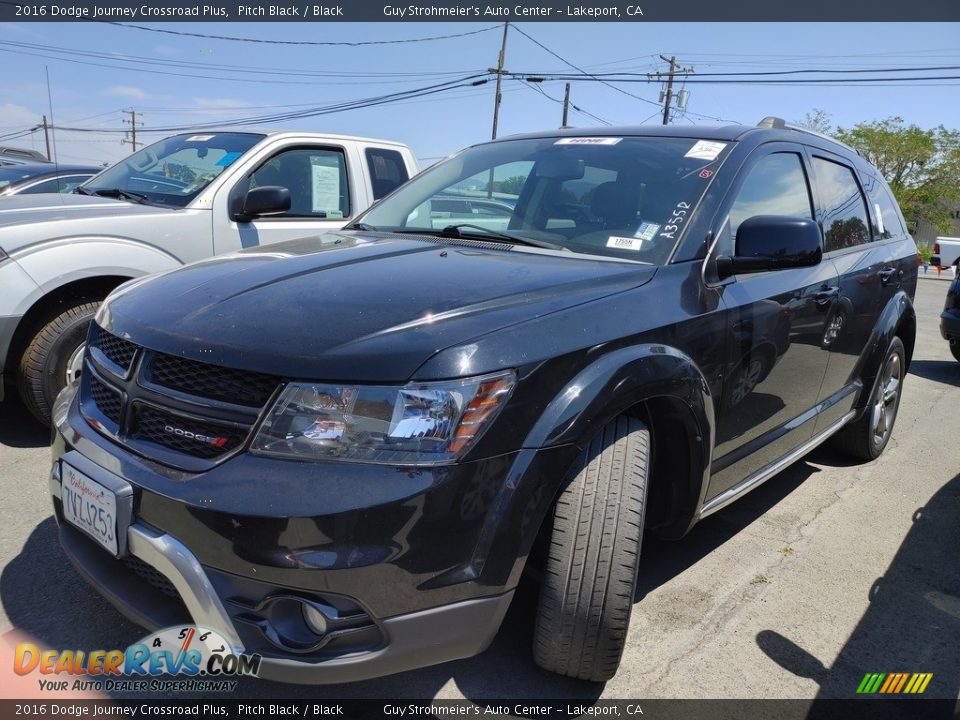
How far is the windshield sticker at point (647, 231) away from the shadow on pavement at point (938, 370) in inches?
233

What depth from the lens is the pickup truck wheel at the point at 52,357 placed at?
3688 mm

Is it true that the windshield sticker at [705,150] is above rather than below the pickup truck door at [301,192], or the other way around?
above

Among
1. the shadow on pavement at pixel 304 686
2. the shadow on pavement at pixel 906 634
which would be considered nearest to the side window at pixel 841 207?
the shadow on pavement at pixel 906 634

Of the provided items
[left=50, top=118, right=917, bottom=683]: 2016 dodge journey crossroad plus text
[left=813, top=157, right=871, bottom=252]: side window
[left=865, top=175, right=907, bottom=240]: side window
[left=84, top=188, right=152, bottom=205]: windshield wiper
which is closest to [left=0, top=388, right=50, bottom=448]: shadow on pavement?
[left=84, top=188, right=152, bottom=205]: windshield wiper

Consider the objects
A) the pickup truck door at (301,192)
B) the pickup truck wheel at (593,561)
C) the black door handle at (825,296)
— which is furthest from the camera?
the pickup truck door at (301,192)

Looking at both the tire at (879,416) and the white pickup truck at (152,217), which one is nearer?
the white pickup truck at (152,217)

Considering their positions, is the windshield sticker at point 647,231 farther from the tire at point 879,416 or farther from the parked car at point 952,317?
the parked car at point 952,317

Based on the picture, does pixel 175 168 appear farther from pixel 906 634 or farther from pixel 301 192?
pixel 906 634

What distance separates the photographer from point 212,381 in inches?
71.1

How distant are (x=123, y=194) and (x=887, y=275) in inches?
179

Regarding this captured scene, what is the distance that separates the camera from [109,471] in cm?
188

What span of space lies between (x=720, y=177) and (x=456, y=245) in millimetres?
983

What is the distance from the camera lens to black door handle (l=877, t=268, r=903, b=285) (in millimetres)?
3763

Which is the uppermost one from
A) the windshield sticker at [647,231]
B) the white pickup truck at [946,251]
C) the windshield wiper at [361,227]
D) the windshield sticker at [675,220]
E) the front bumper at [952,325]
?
the windshield sticker at [675,220]
